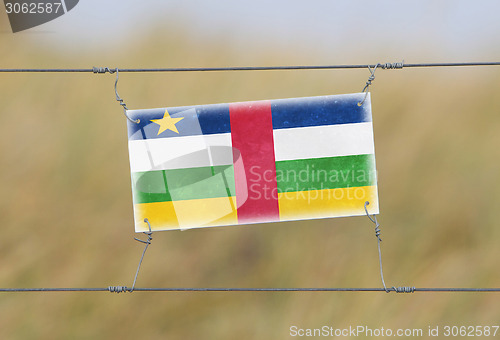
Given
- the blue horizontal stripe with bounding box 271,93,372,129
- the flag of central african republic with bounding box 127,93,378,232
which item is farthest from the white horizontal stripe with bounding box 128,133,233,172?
the blue horizontal stripe with bounding box 271,93,372,129

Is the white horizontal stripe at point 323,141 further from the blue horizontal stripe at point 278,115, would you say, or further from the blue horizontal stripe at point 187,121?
the blue horizontal stripe at point 187,121

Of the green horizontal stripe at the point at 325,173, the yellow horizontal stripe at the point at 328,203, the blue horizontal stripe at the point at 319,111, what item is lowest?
the yellow horizontal stripe at the point at 328,203

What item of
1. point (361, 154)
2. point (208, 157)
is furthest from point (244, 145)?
point (361, 154)

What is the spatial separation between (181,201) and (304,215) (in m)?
0.65

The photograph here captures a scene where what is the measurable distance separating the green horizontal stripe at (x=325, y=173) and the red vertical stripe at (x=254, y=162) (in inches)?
2.7

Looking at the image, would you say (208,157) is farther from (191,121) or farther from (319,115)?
(319,115)

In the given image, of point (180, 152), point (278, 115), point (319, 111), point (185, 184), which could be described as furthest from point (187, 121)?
point (319, 111)

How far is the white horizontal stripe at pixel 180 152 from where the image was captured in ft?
10.2

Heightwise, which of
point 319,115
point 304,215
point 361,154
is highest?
point 319,115

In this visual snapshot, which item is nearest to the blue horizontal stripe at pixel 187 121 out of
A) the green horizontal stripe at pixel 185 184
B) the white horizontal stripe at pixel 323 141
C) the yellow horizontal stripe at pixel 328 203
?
the green horizontal stripe at pixel 185 184

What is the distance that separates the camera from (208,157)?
316 cm

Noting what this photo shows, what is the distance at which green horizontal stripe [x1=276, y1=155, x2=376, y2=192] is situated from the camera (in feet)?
10.2

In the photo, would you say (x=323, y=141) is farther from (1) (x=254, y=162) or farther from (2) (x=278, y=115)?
(1) (x=254, y=162)

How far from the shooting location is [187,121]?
3.14 metres
